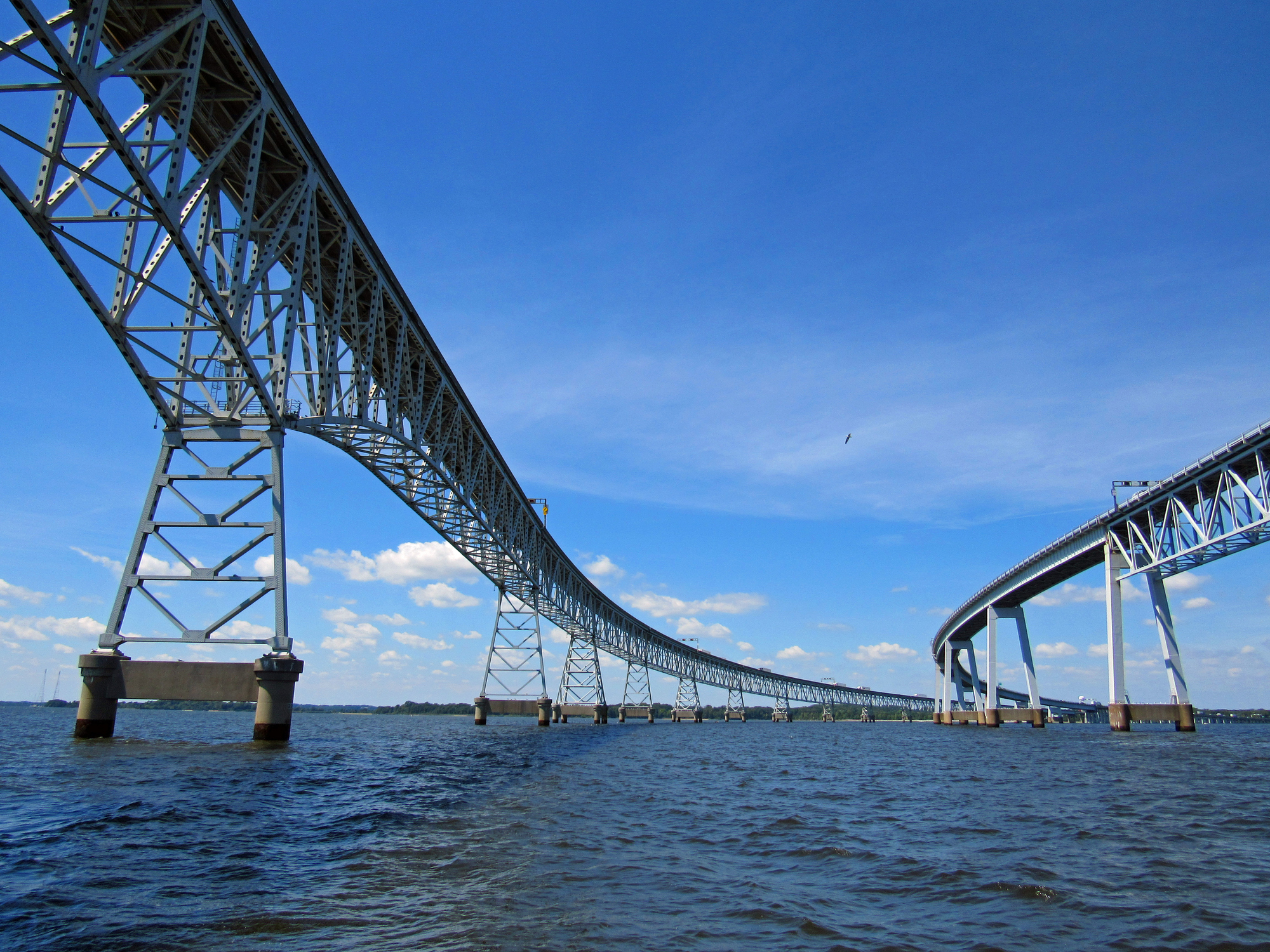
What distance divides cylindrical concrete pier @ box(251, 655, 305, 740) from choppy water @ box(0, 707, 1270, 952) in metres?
2.63

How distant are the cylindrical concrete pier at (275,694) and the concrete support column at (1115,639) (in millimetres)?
45507

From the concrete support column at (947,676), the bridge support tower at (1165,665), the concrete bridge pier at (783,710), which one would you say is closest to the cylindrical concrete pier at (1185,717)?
Answer: the bridge support tower at (1165,665)

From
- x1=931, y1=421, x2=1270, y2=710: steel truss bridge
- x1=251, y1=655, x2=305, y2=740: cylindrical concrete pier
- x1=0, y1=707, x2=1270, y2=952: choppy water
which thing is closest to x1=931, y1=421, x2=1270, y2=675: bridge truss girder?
x1=931, y1=421, x2=1270, y2=710: steel truss bridge

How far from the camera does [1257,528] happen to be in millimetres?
39469

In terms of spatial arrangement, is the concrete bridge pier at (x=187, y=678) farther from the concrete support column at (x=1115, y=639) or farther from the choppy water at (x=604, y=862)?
the concrete support column at (x=1115, y=639)

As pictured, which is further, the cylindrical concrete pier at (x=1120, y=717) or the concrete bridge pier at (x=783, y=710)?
the concrete bridge pier at (x=783, y=710)

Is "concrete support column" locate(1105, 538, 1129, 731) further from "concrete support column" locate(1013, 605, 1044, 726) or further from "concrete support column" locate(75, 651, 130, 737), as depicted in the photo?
"concrete support column" locate(75, 651, 130, 737)

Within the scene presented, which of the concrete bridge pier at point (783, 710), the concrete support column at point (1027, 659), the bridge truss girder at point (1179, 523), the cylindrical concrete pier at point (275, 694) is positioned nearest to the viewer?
the cylindrical concrete pier at point (275, 694)

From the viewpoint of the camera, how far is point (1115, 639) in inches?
1764

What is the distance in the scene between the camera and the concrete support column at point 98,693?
64.9ft

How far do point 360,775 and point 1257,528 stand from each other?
150 feet

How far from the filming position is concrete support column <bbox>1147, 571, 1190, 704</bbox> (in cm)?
4278

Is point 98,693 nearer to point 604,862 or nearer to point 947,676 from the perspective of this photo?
point 604,862

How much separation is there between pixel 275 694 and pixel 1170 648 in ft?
154
